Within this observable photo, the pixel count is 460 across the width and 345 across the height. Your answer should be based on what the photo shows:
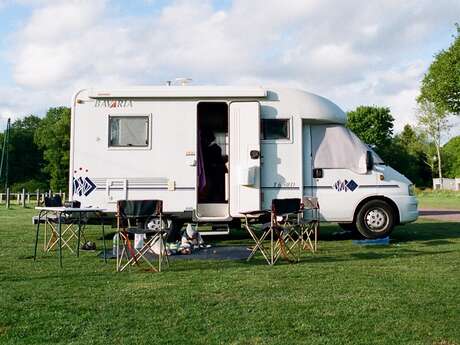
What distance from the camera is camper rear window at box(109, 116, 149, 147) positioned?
31.7 ft

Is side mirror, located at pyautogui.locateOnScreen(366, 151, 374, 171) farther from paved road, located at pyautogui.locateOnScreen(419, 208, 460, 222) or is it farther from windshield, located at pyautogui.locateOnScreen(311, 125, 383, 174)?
paved road, located at pyautogui.locateOnScreen(419, 208, 460, 222)

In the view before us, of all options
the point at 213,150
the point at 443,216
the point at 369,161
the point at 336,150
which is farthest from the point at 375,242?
the point at 443,216

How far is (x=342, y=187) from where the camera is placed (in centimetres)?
989

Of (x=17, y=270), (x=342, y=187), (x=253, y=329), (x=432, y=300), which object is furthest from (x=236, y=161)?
(x=253, y=329)

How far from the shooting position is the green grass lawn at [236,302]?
13.1 feet

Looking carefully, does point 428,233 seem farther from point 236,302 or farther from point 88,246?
point 236,302

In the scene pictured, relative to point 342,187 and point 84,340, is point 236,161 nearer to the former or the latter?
point 342,187

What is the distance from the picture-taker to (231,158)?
9.69 metres

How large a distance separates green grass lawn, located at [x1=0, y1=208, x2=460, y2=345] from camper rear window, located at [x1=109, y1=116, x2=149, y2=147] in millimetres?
2501

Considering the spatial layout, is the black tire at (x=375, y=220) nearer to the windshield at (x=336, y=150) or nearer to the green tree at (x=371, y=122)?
the windshield at (x=336, y=150)

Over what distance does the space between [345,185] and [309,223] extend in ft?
5.91

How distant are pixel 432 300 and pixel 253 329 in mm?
1865

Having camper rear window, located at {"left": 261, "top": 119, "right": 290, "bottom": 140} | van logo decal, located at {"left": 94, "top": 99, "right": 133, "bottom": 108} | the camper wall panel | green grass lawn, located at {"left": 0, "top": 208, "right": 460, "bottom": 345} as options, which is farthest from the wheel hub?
van logo decal, located at {"left": 94, "top": 99, "right": 133, "bottom": 108}

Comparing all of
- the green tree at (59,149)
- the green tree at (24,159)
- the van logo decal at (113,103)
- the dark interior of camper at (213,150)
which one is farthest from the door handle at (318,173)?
the green tree at (24,159)
